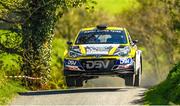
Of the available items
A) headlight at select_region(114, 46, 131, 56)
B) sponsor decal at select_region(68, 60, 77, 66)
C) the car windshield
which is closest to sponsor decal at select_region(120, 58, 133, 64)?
headlight at select_region(114, 46, 131, 56)

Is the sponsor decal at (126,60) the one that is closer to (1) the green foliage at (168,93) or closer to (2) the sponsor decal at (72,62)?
(2) the sponsor decal at (72,62)

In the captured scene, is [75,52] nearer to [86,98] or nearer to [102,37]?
[102,37]

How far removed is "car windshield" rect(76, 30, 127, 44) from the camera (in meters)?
20.0

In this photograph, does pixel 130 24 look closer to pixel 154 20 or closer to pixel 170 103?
pixel 154 20

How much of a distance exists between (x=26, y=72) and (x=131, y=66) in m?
5.92

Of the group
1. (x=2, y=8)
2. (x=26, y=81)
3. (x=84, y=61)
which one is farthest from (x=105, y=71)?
(x=2, y=8)

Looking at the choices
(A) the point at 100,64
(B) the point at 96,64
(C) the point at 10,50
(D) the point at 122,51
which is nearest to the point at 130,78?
(D) the point at 122,51

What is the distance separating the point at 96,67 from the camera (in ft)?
61.3

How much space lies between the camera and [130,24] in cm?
6456

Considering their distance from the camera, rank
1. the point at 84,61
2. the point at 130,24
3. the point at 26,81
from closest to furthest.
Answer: the point at 84,61, the point at 26,81, the point at 130,24

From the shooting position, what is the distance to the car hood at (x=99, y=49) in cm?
1870

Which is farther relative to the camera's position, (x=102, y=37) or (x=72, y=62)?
(x=102, y=37)

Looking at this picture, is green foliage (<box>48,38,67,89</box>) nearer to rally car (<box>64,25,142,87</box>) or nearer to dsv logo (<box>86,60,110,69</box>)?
rally car (<box>64,25,142,87</box>)

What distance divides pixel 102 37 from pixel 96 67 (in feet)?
6.39
